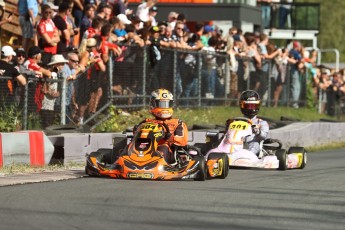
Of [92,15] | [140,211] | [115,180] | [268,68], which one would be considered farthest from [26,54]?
[268,68]

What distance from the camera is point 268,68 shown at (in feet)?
91.9

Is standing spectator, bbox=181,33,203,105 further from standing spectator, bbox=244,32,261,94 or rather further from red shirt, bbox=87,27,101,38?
red shirt, bbox=87,27,101,38

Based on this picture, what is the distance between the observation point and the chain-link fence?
1736 cm

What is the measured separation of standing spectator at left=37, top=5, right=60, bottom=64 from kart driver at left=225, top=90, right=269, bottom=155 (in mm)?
3475

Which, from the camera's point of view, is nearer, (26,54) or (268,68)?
(26,54)

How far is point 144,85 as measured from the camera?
69.7ft

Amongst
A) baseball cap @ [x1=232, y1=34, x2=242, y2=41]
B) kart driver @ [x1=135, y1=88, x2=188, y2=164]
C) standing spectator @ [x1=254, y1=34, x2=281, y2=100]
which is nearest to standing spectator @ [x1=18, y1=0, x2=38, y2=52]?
kart driver @ [x1=135, y1=88, x2=188, y2=164]

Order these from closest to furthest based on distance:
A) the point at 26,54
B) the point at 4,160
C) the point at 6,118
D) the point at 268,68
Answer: the point at 4,160
the point at 6,118
the point at 26,54
the point at 268,68

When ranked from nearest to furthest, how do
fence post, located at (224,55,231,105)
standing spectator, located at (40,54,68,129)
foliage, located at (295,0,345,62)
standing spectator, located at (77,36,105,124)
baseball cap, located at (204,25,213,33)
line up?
1. standing spectator, located at (40,54,68,129)
2. standing spectator, located at (77,36,105,124)
3. fence post, located at (224,55,231,105)
4. baseball cap, located at (204,25,213,33)
5. foliage, located at (295,0,345,62)

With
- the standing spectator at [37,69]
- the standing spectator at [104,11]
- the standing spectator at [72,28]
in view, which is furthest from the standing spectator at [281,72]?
the standing spectator at [37,69]

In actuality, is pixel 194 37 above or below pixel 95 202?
above

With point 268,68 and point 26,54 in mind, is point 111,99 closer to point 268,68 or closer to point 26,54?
point 26,54

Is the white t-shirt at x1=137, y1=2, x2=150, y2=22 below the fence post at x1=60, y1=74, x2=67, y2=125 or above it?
above

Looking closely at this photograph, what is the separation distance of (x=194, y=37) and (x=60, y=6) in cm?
471
